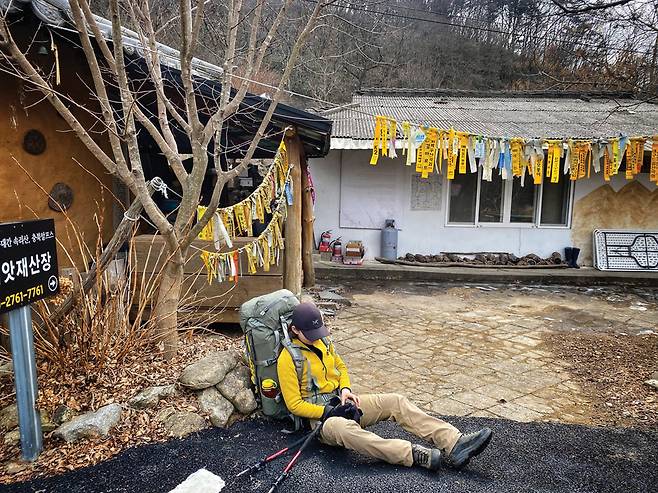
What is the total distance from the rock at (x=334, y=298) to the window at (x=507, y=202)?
3.72 meters

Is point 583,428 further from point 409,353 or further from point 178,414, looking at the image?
point 178,414

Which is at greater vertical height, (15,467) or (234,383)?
(234,383)

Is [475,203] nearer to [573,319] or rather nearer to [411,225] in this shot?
[411,225]

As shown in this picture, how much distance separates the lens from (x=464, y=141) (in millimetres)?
8375

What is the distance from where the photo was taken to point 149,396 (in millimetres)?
3787

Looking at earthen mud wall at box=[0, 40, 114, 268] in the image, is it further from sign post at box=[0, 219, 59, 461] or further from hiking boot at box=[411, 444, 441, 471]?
hiking boot at box=[411, 444, 441, 471]

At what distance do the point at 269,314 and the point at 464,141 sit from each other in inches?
228

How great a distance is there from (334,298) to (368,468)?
5489 mm

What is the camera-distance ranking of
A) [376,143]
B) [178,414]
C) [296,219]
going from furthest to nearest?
[376,143], [296,219], [178,414]

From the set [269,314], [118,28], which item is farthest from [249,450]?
[118,28]

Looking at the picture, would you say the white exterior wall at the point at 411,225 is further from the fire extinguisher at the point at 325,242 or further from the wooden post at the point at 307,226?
the wooden post at the point at 307,226

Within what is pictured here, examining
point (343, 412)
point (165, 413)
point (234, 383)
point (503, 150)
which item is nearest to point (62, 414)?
point (165, 413)

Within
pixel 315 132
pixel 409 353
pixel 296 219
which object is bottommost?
pixel 409 353

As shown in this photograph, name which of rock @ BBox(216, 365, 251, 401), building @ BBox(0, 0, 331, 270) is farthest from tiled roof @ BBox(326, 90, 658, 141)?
rock @ BBox(216, 365, 251, 401)
